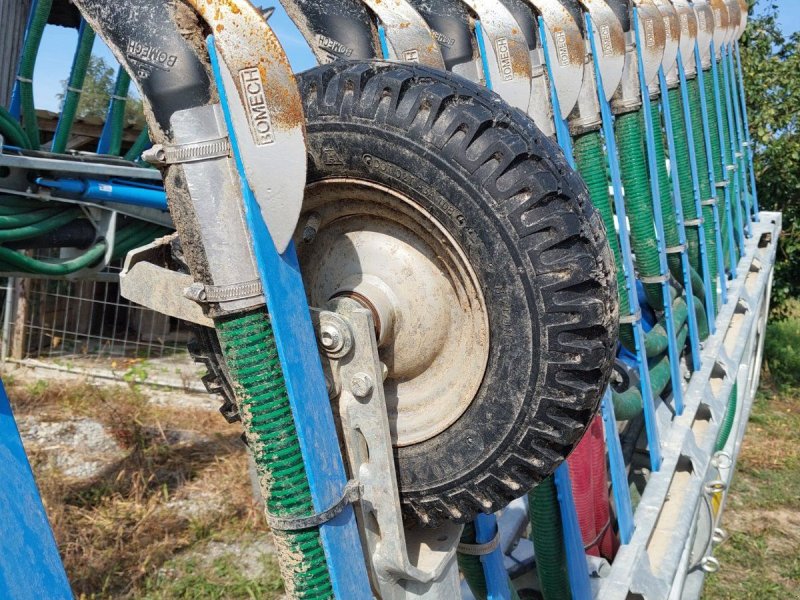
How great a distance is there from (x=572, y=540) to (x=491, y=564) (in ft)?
1.45

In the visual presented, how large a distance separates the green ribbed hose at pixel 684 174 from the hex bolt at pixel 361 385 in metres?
3.48

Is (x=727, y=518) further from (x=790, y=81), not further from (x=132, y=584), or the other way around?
(x=790, y=81)

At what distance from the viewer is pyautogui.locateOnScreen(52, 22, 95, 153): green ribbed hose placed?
317 centimetres

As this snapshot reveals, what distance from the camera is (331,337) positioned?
1090 mm

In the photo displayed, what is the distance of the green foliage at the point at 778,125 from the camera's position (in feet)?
23.5

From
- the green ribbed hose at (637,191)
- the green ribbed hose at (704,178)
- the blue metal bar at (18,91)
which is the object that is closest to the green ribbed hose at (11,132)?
the blue metal bar at (18,91)

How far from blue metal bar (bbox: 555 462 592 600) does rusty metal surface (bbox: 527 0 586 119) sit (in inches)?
39.5

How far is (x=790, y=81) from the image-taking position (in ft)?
23.5

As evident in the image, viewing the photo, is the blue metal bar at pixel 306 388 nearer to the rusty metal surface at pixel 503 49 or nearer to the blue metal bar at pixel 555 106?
the rusty metal surface at pixel 503 49

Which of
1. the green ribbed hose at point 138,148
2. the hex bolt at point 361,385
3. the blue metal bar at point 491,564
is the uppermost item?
the green ribbed hose at point 138,148

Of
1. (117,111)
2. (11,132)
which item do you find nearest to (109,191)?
(11,132)

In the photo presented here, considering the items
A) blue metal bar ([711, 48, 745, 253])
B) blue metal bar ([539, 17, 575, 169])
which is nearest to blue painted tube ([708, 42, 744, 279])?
blue metal bar ([711, 48, 745, 253])

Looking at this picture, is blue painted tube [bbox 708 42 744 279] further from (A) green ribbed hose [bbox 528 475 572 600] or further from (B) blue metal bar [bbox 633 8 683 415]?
(A) green ribbed hose [bbox 528 475 572 600]

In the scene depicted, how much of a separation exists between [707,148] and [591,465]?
134 inches
